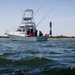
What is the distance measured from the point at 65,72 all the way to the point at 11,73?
3.10 m

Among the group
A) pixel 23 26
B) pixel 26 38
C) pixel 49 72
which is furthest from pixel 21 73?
pixel 23 26

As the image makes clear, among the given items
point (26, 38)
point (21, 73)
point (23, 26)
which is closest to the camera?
point (21, 73)

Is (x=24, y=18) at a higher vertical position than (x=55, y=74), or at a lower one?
higher

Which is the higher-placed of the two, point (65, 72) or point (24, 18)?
point (24, 18)

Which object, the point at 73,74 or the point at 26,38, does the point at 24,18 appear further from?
the point at 73,74

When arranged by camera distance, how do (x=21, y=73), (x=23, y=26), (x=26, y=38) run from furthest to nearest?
(x=23, y=26) < (x=26, y=38) < (x=21, y=73)

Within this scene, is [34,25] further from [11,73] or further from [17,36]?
[11,73]

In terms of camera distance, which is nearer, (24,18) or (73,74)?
(73,74)

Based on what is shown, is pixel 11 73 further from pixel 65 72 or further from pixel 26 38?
pixel 26 38

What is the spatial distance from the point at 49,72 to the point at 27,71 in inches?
50.0

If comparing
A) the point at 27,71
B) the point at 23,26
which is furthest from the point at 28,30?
the point at 27,71

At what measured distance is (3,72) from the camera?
621 inches

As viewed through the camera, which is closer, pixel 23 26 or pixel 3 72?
pixel 3 72

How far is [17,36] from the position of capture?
121188mm
